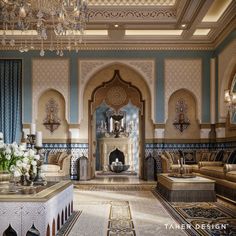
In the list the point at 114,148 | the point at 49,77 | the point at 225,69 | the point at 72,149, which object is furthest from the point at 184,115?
the point at 114,148

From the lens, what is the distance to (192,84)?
1186 cm

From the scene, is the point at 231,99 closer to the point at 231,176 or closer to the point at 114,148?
the point at 231,176

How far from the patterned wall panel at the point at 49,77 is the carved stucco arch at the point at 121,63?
0.43m

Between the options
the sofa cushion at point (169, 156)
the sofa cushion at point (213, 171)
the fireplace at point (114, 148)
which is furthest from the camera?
the fireplace at point (114, 148)

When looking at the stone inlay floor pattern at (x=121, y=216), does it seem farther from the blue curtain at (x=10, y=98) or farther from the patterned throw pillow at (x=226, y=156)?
the blue curtain at (x=10, y=98)

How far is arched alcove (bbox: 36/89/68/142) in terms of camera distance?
11.9m

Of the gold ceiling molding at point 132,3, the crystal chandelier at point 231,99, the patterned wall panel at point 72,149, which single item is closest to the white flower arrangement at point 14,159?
the crystal chandelier at point 231,99

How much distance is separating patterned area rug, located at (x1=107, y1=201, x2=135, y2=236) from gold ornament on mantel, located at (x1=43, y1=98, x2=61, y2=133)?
550 centimetres

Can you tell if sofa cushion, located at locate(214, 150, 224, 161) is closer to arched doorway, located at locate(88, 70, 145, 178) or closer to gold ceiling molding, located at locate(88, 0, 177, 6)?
arched doorway, located at locate(88, 70, 145, 178)

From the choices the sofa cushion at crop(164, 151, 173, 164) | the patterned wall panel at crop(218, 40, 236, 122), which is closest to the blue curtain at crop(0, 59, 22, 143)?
the sofa cushion at crop(164, 151, 173, 164)

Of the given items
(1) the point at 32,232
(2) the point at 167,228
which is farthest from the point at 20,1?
(2) the point at 167,228

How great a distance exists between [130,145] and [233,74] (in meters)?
7.67

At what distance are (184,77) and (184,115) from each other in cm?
113

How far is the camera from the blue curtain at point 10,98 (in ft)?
Result: 38.3
